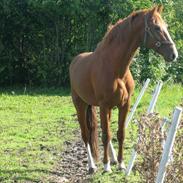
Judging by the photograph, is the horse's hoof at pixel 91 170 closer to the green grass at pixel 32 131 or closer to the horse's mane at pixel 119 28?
the green grass at pixel 32 131

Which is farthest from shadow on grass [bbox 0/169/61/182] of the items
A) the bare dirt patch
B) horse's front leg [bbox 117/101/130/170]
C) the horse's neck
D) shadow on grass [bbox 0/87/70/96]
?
shadow on grass [bbox 0/87/70/96]

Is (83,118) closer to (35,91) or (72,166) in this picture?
(72,166)

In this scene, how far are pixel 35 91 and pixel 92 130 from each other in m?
8.82

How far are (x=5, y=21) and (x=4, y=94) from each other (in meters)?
3.20

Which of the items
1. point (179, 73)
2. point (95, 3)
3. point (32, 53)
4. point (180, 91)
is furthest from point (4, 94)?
point (179, 73)

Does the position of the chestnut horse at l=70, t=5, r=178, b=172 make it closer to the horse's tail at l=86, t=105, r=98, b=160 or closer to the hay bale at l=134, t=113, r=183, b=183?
the horse's tail at l=86, t=105, r=98, b=160

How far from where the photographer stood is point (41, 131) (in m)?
10.3

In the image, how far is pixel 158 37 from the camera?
22.0 ft

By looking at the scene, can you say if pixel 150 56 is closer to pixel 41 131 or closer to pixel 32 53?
pixel 32 53

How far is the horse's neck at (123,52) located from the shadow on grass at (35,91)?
28.9ft

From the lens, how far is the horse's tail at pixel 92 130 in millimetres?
7754

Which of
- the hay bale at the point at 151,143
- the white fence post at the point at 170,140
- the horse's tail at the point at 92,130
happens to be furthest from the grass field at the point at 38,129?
the white fence post at the point at 170,140

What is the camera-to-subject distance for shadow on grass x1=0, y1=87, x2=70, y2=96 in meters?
15.8

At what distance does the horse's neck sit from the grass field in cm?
68
